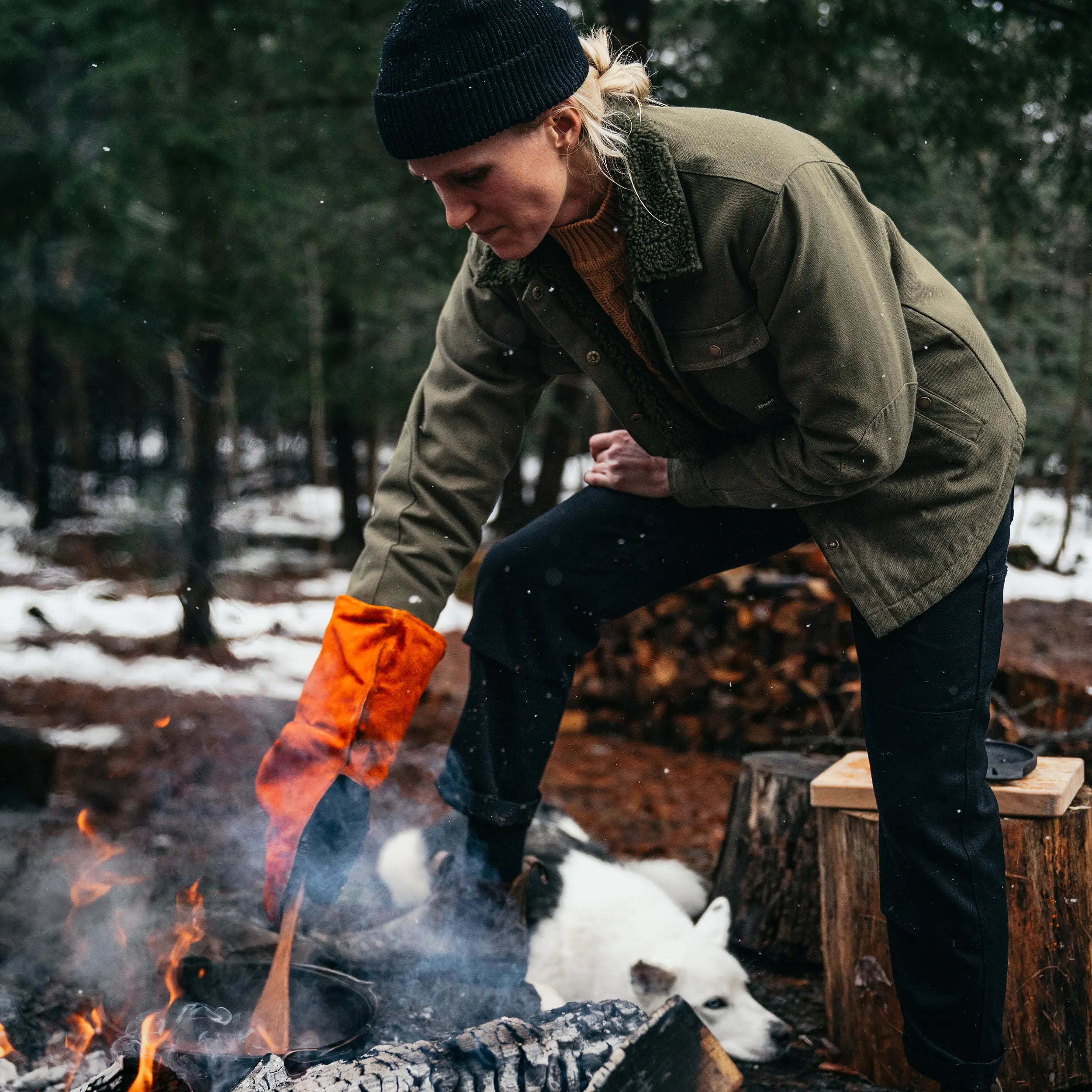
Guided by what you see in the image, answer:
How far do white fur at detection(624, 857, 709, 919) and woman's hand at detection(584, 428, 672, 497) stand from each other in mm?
1835

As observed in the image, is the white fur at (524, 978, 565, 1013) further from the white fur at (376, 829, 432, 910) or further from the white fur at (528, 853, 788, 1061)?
the white fur at (376, 829, 432, 910)

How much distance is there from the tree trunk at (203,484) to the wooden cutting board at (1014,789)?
555 cm

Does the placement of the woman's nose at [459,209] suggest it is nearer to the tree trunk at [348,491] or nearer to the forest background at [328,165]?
the forest background at [328,165]

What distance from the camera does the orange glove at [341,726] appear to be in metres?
2.03

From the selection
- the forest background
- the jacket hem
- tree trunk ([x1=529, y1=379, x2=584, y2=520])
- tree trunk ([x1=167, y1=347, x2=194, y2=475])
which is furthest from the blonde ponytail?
tree trunk ([x1=529, y1=379, x2=584, y2=520])

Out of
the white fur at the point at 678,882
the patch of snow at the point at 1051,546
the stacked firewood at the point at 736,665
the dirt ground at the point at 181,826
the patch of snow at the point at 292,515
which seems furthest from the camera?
the patch of snow at the point at 292,515

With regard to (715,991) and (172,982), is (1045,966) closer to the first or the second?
(715,991)

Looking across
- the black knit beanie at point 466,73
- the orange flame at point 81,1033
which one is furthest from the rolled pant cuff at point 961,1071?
the black knit beanie at point 466,73

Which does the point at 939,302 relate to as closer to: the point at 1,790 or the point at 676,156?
the point at 676,156

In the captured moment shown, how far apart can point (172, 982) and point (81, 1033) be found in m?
0.34

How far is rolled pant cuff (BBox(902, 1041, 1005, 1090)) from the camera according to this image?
2158 millimetres

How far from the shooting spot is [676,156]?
193 cm

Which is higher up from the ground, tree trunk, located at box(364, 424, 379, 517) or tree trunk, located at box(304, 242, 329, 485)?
tree trunk, located at box(304, 242, 329, 485)

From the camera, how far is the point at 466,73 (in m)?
1.75
